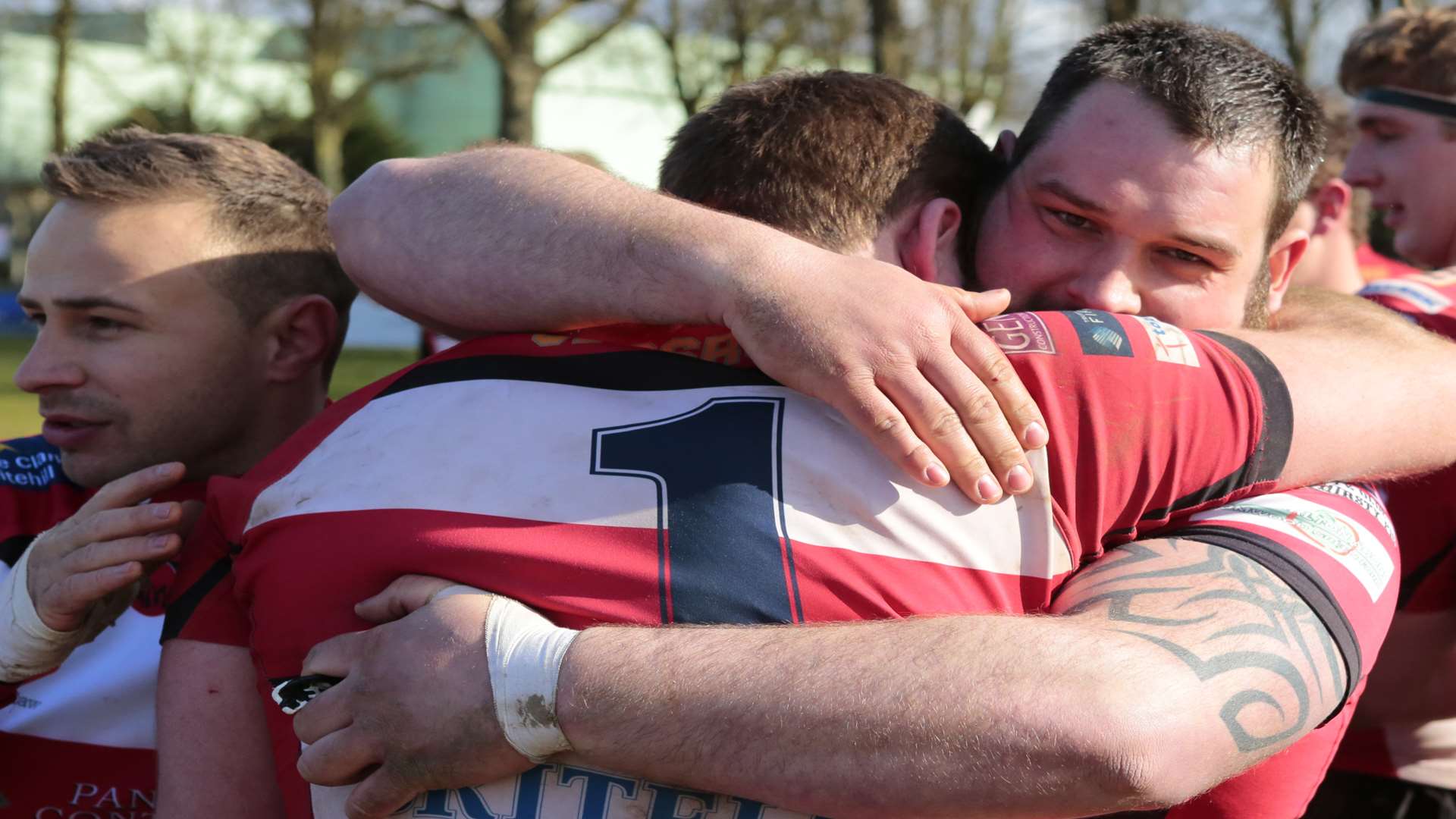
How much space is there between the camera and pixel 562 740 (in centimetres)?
173

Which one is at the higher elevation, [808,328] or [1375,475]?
[808,328]

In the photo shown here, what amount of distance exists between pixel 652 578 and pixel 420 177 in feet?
2.97

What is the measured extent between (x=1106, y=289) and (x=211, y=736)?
5.87ft

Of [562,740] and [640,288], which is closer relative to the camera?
[562,740]

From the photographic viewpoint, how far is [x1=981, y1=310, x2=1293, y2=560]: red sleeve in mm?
1861

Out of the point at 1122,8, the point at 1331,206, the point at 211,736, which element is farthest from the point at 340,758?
the point at 1122,8

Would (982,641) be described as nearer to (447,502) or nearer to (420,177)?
(447,502)

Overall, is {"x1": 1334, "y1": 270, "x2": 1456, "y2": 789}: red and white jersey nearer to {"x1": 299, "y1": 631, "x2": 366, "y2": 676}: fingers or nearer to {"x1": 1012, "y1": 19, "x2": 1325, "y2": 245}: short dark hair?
{"x1": 1012, "y1": 19, "x2": 1325, "y2": 245}: short dark hair

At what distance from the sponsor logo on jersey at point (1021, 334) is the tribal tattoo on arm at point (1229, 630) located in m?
0.34

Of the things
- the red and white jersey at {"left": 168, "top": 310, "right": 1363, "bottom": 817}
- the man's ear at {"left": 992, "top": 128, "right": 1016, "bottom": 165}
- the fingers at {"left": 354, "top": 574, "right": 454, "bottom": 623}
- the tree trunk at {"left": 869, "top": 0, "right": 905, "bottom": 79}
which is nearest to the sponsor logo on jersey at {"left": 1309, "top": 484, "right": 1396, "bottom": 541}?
the red and white jersey at {"left": 168, "top": 310, "right": 1363, "bottom": 817}

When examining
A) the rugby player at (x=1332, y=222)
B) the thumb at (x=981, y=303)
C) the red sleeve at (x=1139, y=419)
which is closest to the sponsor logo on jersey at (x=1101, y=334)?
the red sleeve at (x=1139, y=419)

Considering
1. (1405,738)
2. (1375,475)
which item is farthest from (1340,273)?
(1375,475)

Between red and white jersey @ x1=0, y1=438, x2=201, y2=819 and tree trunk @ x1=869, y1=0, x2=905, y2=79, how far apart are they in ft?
36.9

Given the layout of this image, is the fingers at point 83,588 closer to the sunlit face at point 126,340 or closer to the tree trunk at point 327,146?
the sunlit face at point 126,340
